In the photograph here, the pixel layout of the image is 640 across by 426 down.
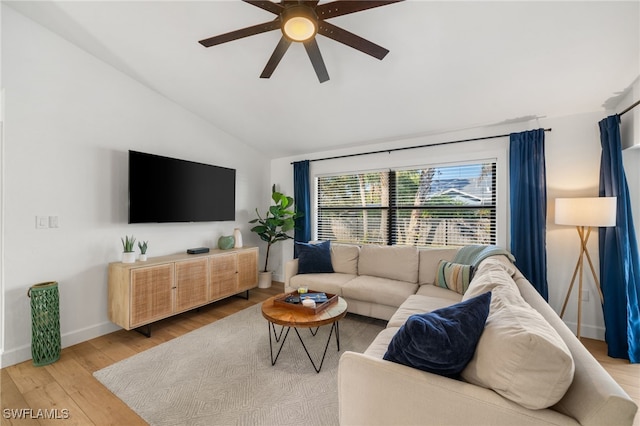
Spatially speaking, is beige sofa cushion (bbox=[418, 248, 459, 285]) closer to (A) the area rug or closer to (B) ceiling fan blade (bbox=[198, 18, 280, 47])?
(A) the area rug

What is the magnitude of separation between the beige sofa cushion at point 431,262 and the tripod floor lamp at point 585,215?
40.5 inches

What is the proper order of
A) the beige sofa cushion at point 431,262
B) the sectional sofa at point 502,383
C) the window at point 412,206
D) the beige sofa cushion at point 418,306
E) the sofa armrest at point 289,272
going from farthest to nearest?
the sofa armrest at point 289,272
the window at point 412,206
the beige sofa cushion at point 431,262
the beige sofa cushion at point 418,306
the sectional sofa at point 502,383

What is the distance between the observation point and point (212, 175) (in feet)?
12.2

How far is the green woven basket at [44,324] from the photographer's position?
2.17 metres

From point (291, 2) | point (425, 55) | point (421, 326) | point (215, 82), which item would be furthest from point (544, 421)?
point (215, 82)

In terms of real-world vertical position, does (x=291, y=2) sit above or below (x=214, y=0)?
below

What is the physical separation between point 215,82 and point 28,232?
2.23m

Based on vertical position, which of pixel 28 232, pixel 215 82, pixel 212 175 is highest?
pixel 215 82

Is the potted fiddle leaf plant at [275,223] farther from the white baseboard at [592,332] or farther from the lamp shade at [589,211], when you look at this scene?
the white baseboard at [592,332]

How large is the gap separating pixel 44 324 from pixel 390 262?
338 cm

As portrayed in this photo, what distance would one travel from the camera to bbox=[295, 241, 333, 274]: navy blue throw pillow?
351 cm

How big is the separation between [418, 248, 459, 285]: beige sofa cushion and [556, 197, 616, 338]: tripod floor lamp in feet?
3.37

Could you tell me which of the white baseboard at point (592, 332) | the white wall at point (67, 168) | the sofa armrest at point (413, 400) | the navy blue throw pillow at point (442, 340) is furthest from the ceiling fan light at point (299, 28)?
the white baseboard at point (592, 332)

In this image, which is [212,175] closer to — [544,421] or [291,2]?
[291,2]
